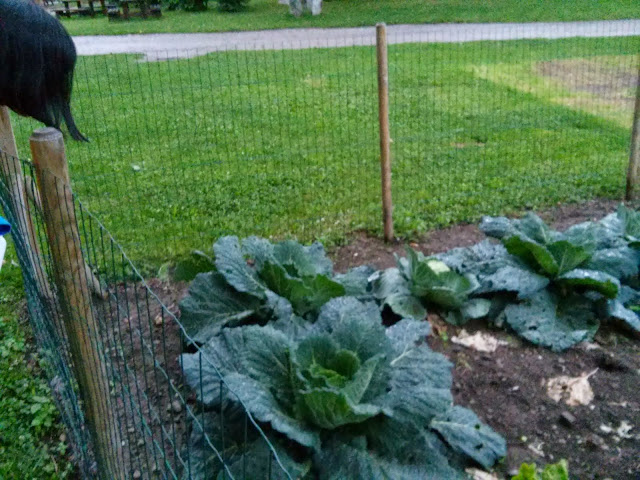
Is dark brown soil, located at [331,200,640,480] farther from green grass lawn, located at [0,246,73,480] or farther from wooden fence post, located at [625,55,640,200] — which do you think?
wooden fence post, located at [625,55,640,200]

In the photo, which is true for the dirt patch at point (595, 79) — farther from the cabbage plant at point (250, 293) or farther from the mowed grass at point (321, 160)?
the cabbage plant at point (250, 293)

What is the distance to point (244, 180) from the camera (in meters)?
6.22

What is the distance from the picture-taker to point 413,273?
3.96 m

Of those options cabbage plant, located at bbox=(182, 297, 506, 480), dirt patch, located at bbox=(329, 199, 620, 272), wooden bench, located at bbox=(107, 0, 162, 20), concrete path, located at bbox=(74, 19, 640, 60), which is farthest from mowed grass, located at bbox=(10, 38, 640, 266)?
wooden bench, located at bbox=(107, 0, 162, 20)

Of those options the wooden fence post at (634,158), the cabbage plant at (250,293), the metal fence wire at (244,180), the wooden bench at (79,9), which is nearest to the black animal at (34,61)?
the metal fence wire at (244,180)

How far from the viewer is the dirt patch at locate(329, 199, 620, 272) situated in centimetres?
493

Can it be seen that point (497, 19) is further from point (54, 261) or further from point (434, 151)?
point (54, 261)

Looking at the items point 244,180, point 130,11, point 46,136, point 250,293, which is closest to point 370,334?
point 250,293

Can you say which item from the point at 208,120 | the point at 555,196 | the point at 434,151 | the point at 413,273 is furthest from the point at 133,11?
the point at 413,273

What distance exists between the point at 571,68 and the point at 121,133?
594 centimetres

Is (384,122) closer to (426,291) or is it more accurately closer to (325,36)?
(426,291)

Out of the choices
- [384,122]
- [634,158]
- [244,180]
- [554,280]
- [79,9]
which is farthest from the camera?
[79,9]

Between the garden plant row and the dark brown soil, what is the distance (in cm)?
13

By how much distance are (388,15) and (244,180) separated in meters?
13.6
